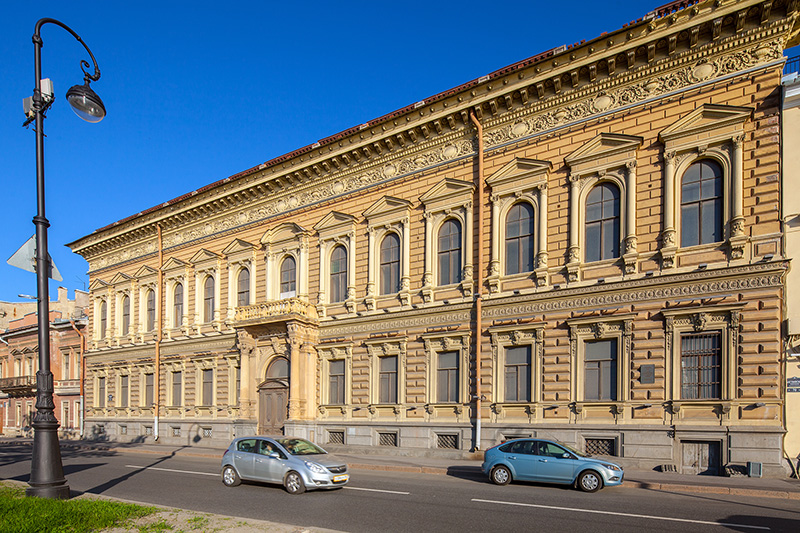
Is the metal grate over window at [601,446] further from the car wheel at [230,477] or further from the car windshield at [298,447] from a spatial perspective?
the car wheel at [230,477]

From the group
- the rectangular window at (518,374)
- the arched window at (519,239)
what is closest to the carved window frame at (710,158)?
the arched window at (519,239)

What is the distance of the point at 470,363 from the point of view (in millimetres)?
22531

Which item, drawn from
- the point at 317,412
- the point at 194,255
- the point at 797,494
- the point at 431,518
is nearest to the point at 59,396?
the point at 194,255

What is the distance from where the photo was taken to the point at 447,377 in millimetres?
23250

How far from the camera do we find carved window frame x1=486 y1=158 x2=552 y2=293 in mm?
21219

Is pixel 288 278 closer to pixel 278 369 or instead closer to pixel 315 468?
pixel 278 369

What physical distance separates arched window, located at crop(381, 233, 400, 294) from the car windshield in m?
10.9

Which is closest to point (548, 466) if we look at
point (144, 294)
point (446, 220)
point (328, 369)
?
point (446, 220)

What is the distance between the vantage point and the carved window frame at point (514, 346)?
20734mm

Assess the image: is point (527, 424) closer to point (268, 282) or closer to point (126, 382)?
point (268, 282)

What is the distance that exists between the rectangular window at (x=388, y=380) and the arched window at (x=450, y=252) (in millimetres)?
4238

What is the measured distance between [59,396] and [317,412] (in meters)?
29.3

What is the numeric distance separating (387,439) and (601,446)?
9.06m

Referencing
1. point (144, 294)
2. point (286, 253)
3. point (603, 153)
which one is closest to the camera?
point (603, 153)
